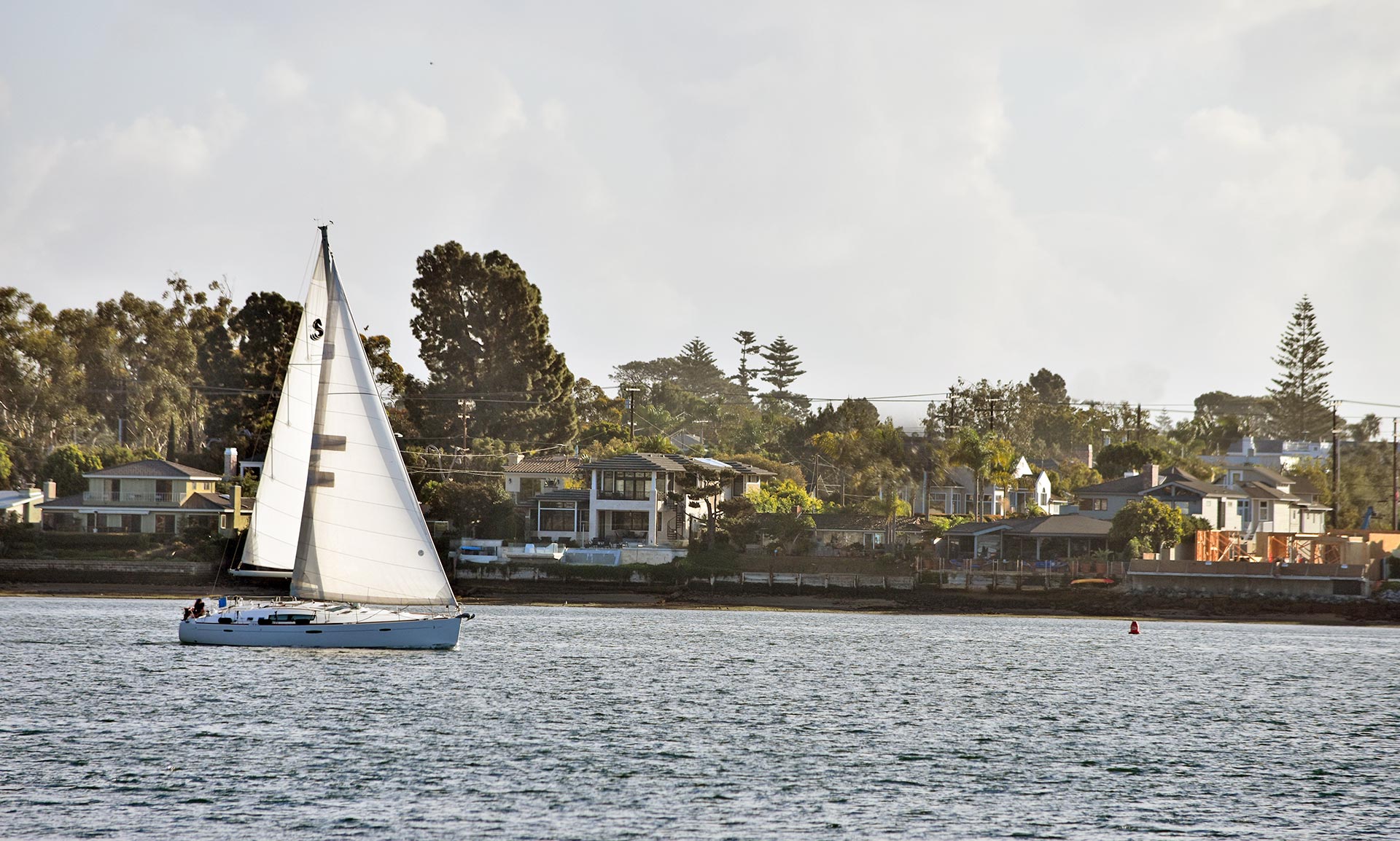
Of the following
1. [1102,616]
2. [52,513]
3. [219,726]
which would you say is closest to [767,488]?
[1102,616]

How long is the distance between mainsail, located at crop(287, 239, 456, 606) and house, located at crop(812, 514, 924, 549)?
2503 inches

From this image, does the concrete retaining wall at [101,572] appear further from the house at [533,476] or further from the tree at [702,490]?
the tree at [702,490]

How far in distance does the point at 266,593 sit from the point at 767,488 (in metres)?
49.8

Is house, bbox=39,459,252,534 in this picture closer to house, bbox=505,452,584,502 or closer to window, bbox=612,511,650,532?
house, bbox=505,452,584,502

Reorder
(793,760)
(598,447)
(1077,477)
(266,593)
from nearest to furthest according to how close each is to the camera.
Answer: (793,760), (266,593), (598,447), (1077,477)

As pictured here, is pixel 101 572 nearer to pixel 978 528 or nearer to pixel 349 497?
pixel 349 497

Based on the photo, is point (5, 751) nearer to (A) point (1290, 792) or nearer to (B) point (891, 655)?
(A) point (1290, 792)

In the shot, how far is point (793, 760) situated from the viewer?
3575cm

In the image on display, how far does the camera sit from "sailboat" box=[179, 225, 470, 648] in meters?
49.0

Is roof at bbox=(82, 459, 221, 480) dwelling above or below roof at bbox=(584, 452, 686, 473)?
below

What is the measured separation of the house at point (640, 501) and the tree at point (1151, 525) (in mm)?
31530

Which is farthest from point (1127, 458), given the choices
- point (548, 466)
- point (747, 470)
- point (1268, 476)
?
point (548, 466)

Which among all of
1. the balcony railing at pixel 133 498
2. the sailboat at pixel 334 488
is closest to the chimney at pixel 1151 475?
the balcony railing at pixel 133 498

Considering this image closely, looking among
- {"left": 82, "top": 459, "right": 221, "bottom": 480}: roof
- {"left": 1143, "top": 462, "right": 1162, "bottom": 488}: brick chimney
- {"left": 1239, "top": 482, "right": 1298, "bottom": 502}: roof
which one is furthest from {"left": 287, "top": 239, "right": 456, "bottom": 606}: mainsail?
{"left": 1239, "top": 482, "right": 1298, "bottom": 502}: roof
